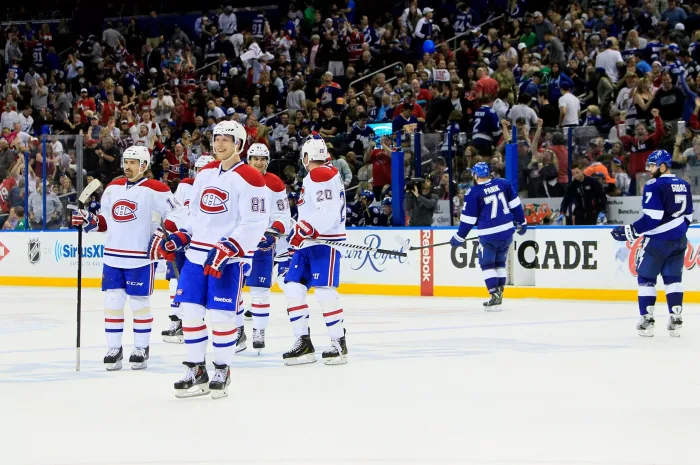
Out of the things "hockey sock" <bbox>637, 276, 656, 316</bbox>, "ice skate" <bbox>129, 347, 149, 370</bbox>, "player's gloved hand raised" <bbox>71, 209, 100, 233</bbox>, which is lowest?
"ice skate" <bbox>129, 347, 149, 370</bbox>

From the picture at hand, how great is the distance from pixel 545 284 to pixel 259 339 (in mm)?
6772

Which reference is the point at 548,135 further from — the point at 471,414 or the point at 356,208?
the point at 471,414

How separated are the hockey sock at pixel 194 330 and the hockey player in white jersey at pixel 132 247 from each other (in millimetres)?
1267

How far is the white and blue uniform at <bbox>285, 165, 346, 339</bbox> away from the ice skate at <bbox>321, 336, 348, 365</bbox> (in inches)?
2.1

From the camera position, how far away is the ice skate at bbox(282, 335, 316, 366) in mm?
8406

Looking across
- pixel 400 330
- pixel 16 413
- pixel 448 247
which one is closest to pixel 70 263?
pixel 448 247

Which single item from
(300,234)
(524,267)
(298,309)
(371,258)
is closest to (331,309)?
(298,309)

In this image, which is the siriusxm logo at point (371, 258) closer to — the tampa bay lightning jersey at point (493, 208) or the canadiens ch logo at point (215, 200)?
the tampa bay lightning jersey at point (493, 208)

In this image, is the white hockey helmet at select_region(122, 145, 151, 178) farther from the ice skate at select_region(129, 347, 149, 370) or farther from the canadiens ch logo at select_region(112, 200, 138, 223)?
the ice skate at select_region(129, 347, 149, 370)

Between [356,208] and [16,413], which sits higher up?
[356,208]

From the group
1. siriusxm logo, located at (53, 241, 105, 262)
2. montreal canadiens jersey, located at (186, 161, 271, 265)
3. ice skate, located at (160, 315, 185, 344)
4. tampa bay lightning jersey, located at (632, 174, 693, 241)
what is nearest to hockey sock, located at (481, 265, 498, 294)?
tampa bay lightning jersey, located at (632, 174, 693, 241)

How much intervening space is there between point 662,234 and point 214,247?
16.4 ft

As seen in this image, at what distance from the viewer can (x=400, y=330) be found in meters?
11.0

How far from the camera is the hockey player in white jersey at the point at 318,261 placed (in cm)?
838
